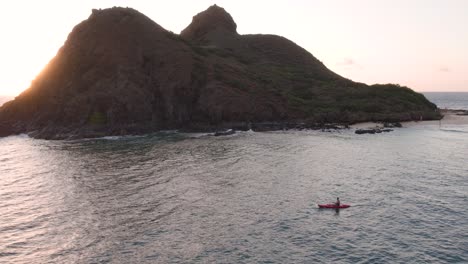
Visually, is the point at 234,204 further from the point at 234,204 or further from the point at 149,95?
the point at 149,95

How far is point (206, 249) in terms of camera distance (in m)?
40.1

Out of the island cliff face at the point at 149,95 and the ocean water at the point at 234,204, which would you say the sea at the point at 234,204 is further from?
the island cliff face at the point at 149,95

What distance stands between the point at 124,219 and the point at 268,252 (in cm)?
1907

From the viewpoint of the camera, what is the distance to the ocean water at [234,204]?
131 feet

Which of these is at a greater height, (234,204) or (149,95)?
(149,95)


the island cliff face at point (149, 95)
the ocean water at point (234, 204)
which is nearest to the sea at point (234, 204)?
the ocean water at point (234, 204)

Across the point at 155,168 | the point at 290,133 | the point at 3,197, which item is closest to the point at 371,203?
the point at 155,168

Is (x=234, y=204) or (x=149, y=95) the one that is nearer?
(x=234, y=204)

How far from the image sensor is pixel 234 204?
175 feet

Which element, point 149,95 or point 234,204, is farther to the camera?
point 149,95

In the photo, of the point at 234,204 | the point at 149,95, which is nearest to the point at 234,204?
the point at 234,204

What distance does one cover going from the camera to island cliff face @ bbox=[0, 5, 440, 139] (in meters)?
123

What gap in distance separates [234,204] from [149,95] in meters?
84.5

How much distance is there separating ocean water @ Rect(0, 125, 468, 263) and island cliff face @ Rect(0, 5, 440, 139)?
96.8ft
